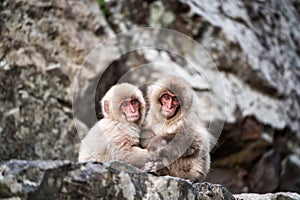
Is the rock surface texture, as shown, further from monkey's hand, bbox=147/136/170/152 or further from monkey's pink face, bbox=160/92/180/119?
monkey's pink face, bbox=160/92/180/119

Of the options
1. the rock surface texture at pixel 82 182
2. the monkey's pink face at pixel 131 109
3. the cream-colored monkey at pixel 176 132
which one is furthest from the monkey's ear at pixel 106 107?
the rock surface texture at pixel 82 182

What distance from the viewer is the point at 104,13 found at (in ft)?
26.5

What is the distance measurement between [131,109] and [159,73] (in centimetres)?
312

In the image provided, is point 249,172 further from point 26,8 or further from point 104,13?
point 26,8

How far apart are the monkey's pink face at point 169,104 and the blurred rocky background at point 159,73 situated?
2331 millimetres

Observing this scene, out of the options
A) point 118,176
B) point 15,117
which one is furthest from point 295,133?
point 118,176

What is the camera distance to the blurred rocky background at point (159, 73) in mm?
7262

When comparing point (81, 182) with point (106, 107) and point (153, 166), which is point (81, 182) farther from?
point (106, 107)

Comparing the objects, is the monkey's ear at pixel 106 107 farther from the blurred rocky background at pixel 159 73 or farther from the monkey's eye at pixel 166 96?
the blurred rocky background at pixel 159 73

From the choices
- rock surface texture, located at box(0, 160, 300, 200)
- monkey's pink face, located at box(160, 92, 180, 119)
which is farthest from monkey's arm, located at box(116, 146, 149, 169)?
rock surface texture, located at box(0, 160, 300, 200)

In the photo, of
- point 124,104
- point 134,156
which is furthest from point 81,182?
point 124,104

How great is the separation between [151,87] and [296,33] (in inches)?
215

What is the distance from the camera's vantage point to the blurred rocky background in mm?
7262

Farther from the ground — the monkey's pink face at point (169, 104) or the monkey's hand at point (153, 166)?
the monkey's pink face at point (169, 104)
